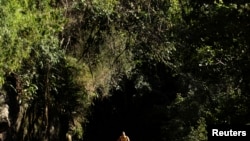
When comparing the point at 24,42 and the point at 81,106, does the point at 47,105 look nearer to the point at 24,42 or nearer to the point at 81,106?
the point at 81,106

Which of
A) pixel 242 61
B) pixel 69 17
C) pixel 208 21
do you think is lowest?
pixel 242 61

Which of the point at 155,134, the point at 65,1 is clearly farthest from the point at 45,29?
the point at 155,134

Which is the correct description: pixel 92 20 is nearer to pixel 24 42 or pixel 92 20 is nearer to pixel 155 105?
pixel 24 42

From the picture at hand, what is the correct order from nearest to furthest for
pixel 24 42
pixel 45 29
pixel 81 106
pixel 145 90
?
pixel 24 42
pixel 45 29
pixel 81 106
pixel 145 90

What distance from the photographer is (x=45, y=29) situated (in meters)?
16.2

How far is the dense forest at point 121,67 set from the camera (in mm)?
11383

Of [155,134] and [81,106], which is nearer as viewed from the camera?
[81,106]

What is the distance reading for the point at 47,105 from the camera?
765 inches

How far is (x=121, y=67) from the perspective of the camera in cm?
2181

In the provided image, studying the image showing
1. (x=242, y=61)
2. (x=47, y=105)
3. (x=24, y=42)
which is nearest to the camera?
(x=242, y=61)

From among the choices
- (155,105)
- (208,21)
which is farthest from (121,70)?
(208,21)

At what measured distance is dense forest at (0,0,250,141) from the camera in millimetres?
11383

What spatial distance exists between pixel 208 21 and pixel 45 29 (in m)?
6.83

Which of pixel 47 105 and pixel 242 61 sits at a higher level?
pixel 47 105
